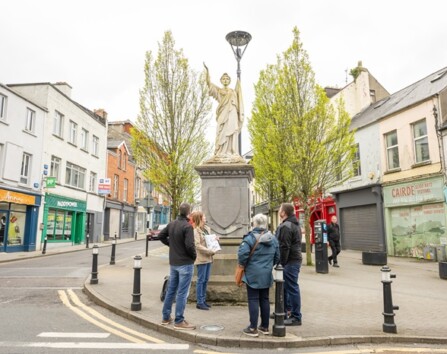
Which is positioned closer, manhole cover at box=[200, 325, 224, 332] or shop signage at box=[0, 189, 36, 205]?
manhole cover at box=[200, 325, 224, 332]

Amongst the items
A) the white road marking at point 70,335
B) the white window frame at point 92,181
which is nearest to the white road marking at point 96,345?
the white road marking at point 70,335

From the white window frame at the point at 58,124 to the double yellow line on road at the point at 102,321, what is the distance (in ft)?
61.3

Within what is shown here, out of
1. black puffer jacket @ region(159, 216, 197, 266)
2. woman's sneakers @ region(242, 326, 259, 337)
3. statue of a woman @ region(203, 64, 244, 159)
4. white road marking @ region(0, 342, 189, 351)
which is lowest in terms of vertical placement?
white road marking @ region(0, 342, 189, 351)

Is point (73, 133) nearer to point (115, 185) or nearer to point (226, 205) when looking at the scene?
point (115, 185)

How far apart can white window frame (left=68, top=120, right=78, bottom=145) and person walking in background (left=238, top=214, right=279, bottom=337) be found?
2394 cm

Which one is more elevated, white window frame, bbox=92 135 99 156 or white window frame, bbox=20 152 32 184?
white window frame, bbox=92 135 99 156

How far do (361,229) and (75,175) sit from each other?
66.2 ft

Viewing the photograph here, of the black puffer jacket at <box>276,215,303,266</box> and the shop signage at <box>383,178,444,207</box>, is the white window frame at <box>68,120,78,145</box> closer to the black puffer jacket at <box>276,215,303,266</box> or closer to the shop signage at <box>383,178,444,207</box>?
the shop signage at <box>383,178,444,207</box>

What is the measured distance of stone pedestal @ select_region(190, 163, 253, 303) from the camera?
25.2 feet

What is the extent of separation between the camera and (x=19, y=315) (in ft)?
20.9

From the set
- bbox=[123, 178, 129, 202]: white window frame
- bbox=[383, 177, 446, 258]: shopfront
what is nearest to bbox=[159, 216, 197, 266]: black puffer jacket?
bbox=[383, 177, 446, 258]: shopfront

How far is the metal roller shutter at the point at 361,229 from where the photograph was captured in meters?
19.6

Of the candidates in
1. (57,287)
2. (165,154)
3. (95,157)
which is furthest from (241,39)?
(95,157)

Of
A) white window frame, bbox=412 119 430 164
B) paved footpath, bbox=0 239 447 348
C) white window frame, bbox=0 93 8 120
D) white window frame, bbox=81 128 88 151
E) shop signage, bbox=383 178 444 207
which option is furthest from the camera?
white window frame, bbox=81 128 88 151
